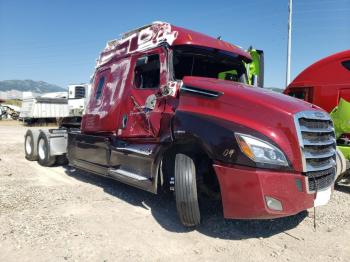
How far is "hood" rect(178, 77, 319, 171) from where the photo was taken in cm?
420

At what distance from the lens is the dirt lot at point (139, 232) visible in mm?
4113

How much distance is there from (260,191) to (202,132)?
3.12ft

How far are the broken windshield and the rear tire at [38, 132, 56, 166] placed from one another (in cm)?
502

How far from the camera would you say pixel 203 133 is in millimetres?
4496

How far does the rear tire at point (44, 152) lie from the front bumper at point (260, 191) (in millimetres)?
6202

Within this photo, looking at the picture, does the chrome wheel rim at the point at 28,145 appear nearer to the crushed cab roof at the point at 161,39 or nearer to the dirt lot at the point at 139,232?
the dirt lot at the point at 139,232

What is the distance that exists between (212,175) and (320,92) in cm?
512

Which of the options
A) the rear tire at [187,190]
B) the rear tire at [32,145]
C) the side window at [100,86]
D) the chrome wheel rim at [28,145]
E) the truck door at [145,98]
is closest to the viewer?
the rear tire at [187,190]

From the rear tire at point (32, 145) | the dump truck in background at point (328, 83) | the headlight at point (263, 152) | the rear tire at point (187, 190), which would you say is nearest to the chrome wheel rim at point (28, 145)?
the rear tire at point (32, 145)

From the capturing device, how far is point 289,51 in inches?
725

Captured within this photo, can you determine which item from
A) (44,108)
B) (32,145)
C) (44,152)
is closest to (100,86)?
(44,152)

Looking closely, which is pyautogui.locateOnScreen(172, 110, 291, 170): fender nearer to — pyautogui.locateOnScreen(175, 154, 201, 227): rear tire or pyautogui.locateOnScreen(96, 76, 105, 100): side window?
pyautogui.locateOnScreen(175, 154, 201, 227): rear tire

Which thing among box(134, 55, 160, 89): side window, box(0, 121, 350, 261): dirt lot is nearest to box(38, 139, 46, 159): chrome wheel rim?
box(0, 121, 350, 261): dirt lot

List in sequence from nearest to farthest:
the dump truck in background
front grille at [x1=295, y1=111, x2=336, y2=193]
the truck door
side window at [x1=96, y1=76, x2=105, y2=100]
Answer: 1. front grille at [x1=295, y1=111, x2=336, y2=193]
2. the truck door
3. side window at [x1=96, y1=76, x2=105, y2=100]
4. the dump truck in background
